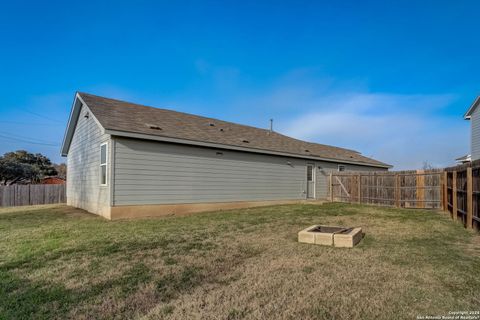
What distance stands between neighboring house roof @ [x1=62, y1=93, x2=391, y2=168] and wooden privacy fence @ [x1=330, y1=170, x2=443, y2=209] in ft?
7.44

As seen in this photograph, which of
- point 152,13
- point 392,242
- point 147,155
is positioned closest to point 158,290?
point 392,242

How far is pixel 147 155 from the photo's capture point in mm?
10109

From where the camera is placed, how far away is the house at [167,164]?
9.62m

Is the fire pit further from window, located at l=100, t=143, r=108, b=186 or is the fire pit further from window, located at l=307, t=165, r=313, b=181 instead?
window, located at l=307, t=165, r=313, b=181

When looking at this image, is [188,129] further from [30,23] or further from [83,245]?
[30,23]

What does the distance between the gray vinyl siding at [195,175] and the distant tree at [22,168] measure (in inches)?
775

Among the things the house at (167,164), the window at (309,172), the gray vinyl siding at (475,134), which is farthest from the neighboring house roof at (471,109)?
the window at (309,172)

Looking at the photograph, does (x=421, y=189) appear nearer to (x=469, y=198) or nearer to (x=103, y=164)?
(x=469, y=198)

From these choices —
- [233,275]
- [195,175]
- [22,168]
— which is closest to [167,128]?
[195,175]

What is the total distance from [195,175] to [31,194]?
11.3 meters

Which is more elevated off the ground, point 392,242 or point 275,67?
point 275,67

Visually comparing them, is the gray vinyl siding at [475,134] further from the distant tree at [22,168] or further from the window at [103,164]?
the distant tree at [22,168]

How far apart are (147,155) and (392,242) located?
7923mm

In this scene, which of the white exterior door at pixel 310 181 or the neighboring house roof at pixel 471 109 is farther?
the white exterior door at pixel 310 181
